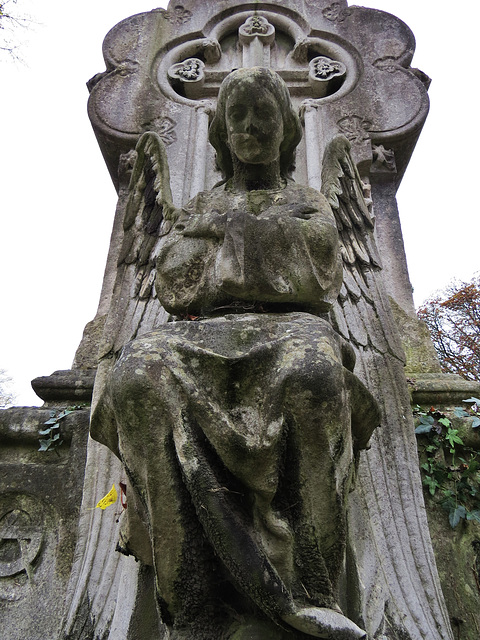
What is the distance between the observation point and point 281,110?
2.61 m

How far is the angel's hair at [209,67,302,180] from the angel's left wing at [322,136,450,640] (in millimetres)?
283

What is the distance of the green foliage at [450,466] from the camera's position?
277 cm

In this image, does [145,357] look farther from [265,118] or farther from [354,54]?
[354,54]

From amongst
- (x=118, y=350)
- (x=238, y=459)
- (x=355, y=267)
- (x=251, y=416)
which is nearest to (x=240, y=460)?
(x=238, y=459)

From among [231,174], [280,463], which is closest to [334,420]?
[280,463]

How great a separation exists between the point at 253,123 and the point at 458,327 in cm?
1518

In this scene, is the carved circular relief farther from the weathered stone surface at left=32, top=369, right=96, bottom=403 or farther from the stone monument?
the weathered stone surface at left=32, top=369, right=96, bottom=403

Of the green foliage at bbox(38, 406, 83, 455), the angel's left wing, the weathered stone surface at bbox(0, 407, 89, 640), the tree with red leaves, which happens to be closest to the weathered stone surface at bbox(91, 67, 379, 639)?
the angel's left wing

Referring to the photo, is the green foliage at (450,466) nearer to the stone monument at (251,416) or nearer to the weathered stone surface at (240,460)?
the stone monument at (251,416)

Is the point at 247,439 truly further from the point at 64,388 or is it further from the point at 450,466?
the point at 64,388

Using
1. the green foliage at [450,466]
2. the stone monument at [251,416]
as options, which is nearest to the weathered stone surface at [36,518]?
the stone monument at [251,416]

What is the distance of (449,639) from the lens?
2.15 metres

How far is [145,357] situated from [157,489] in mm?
408

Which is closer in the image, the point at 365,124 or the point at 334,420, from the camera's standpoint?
the point at 334,420
